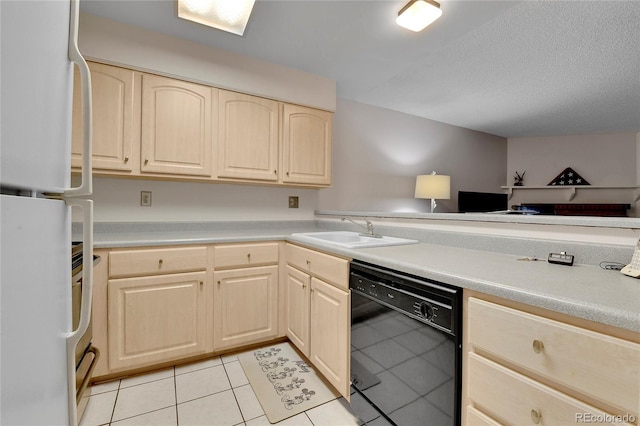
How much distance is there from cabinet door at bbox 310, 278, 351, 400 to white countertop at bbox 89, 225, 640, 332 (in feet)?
0.79

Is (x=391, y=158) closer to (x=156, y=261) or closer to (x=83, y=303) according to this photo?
(x=156, y=261)

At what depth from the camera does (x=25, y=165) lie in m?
0.43

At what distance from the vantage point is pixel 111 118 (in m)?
1.84

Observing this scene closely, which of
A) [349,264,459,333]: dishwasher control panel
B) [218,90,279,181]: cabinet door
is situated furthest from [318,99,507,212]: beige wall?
[349,264,459,333]: dishwasher control panel

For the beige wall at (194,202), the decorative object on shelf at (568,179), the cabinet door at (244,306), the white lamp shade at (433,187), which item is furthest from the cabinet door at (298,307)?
the decorative object on shelf at (568,179)

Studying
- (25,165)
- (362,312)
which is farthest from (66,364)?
(362,312)

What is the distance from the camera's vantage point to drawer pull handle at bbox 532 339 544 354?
0.71m

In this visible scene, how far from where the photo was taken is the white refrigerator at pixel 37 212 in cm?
37

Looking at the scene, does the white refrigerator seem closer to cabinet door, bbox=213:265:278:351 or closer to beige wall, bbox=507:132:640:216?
cabinet door, bbox=213:265:278:351

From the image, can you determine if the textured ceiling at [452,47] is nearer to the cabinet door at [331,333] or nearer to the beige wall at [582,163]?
the beige wall at [582,163]

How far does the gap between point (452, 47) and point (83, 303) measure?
2.68m

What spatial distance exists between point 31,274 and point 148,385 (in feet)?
5.28

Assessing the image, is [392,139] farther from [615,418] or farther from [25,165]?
[25,165]

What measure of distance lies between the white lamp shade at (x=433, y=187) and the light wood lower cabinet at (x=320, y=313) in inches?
80.4
